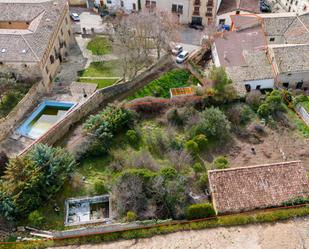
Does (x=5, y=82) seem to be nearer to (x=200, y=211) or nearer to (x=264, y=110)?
(x=200, y=211)

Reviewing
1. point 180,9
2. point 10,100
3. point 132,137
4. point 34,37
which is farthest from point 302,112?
point 10,100

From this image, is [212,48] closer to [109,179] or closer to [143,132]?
[143,132]

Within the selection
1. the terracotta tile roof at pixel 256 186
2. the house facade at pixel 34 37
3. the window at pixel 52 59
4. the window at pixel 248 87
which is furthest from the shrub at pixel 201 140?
the window at pixel 52 59

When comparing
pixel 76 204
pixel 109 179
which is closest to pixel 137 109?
pixel 109 179

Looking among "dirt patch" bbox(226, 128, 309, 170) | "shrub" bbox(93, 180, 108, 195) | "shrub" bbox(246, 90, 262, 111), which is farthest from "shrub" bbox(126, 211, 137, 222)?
"shrub" bbox(246, 90, 262, 111)

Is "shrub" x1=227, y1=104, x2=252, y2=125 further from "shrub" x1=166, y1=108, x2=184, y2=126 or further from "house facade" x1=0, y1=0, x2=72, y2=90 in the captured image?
"house facade" x1=0, y1=0, x2=72, y2=90

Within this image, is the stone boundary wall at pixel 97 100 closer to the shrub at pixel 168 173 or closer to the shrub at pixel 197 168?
the shrub at pixel 168 173
